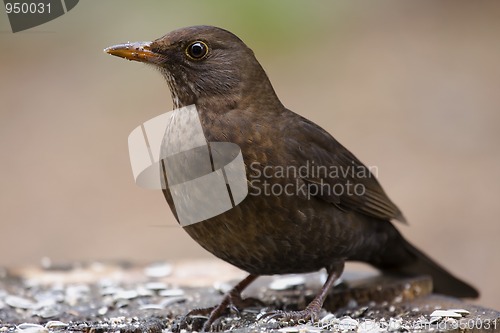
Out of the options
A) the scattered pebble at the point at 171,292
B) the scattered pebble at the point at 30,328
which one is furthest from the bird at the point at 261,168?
the scattered pebble at the point at 30,328

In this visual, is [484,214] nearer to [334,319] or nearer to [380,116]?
[380,116]

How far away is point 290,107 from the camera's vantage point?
12523 millimetres

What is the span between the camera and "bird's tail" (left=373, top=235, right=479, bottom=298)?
547 centimetres

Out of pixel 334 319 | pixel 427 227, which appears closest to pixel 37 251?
pixel 427 227

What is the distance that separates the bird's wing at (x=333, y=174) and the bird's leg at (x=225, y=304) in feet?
2.66

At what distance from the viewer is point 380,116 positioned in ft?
41.7

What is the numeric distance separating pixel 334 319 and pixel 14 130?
9.46 metres

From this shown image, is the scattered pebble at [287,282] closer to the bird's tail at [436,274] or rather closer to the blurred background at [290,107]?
the bird's tail at [436,274]

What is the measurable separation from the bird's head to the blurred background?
3.66 meters

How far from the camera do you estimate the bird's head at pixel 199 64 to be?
15.1 feet

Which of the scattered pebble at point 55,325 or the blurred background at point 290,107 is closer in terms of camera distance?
the scattered pebble at point 55,325


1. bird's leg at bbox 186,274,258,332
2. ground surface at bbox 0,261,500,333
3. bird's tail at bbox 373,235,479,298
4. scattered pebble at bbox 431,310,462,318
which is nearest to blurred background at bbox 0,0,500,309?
ground surface at bbox 0,261,500,333

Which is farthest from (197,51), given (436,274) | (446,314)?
(436,274)
